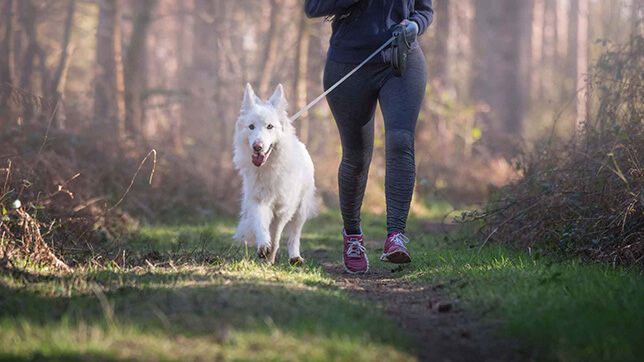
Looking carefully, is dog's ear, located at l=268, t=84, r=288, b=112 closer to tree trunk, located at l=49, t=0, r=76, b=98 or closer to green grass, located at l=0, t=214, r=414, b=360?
green grass, located at l=0, t=214, r=414, b=360

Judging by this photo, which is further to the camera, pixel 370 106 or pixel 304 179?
pixel 304 179

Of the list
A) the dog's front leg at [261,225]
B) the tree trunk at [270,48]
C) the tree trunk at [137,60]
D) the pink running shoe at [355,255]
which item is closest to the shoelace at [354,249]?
the pink running shoe at [355,255]

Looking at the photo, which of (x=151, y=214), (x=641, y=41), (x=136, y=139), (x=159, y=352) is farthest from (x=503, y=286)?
(x=136, y=139)

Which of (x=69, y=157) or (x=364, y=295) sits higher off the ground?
(x=69, y=157)

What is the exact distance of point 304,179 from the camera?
5371mm

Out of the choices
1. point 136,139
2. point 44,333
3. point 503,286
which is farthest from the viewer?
point 136,139

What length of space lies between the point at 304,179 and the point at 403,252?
150 centimetres

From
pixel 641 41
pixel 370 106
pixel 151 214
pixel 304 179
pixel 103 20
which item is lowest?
pixel 151 214

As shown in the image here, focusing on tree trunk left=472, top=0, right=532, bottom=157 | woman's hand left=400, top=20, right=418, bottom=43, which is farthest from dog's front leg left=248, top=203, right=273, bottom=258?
tree trunk left=472, top=0, right=532, bottom=157

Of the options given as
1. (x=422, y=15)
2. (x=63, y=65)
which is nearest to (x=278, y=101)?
(x=422, y=15)

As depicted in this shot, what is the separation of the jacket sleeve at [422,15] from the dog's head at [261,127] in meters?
1.29

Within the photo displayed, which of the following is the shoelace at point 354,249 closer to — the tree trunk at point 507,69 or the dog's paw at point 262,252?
the dog's paw at point 262,252

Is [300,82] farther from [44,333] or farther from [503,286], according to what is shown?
[44,333]

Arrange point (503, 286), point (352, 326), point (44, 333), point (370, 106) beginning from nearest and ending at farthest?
point (44, 333), point (352, 326), point (503, 286), point (370, 106)
